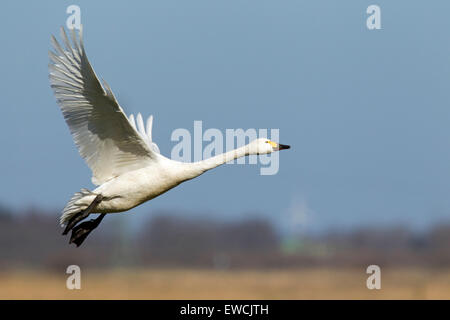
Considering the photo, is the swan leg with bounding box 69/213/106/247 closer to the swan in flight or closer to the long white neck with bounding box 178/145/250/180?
the swan in flight

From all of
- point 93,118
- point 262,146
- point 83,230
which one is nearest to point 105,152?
point 93,118

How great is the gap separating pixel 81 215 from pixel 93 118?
130 centimetres

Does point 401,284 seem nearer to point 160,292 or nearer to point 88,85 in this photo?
point 160,292

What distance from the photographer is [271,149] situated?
38.4 ft

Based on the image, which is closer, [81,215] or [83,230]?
[81,215]

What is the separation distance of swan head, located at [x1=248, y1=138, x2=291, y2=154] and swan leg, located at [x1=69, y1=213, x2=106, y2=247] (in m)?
2.19

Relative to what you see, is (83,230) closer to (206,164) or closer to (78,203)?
(78,203)

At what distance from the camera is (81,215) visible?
1130 cm

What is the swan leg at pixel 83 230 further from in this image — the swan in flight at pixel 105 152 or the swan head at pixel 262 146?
the swan head at pixel 262 146

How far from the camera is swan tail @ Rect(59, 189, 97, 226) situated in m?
11.3
